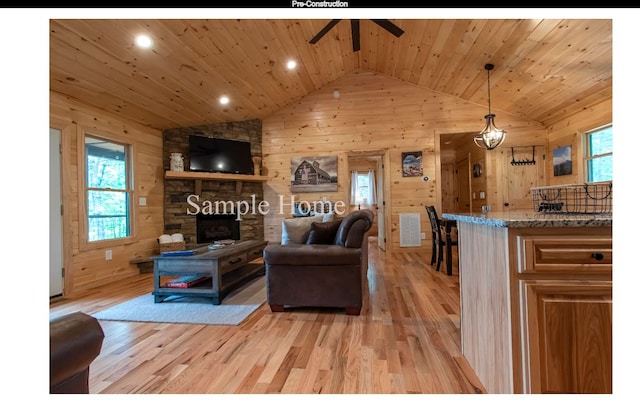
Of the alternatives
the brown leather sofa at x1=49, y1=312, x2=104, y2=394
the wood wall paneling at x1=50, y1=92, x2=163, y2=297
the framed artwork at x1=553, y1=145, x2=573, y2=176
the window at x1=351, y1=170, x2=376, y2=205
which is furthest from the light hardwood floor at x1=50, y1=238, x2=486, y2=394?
the window at x1=351, y1=170, x2=376, y2=205

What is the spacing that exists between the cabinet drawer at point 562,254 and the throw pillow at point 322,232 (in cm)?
177

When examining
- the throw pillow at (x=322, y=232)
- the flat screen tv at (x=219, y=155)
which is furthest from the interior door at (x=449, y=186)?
the throw pillow at (x=322, y=232)

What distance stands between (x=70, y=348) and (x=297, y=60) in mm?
4536

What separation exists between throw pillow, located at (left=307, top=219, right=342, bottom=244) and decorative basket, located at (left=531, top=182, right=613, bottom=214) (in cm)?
161

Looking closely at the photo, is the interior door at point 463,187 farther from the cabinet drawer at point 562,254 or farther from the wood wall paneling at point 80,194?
the wood wall paneling at point 80,194

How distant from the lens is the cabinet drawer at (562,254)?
113cm

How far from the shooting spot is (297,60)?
174 inches

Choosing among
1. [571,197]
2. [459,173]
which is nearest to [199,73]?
[571,197]

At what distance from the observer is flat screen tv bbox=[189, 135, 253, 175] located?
515 cm

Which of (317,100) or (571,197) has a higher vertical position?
(317,100)
